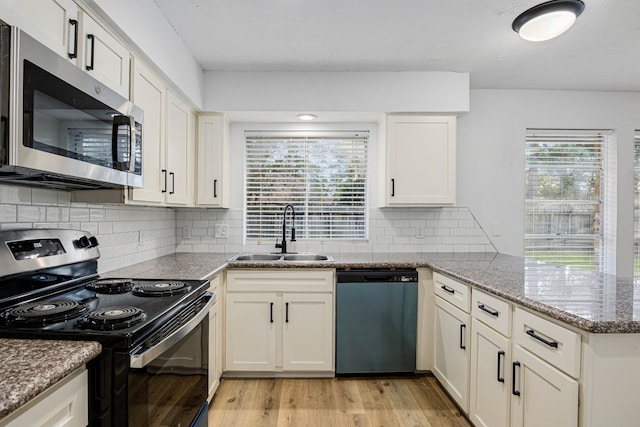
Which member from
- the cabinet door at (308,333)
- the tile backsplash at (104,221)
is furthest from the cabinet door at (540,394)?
the tile backsplash at (104,221)

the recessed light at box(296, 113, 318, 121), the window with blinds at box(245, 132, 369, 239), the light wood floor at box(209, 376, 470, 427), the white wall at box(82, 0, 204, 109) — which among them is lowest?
the light wood floor at box(209, 376, 470, 427)

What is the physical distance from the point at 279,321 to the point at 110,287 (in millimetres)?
1245

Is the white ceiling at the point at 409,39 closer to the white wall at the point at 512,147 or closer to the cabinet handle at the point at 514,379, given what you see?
the white wall at the point at 512,147

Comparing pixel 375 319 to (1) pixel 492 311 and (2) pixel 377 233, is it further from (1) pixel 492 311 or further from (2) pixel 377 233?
(1) pixel 492 311

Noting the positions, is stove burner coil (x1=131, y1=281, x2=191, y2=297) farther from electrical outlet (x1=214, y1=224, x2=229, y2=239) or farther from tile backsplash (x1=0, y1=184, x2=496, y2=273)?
electrical outlet (x1=214, y1=224, x2=229, y2=239)

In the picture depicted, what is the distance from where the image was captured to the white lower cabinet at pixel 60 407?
77 cm

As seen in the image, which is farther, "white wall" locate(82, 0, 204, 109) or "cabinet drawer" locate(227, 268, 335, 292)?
"cabinet drawer" locate(227, 268, 335, 292)

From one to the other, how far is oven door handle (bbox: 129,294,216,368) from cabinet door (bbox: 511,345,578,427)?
1.41 meters

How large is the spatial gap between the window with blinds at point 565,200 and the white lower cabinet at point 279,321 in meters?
2.02

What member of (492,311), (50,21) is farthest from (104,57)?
(492,311)

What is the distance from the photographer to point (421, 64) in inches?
110

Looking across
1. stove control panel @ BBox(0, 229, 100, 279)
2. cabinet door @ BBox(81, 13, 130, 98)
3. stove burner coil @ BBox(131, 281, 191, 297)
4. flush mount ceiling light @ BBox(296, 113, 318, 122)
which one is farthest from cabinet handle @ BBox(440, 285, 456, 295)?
cabinet door @ BBox(81, 13, 130, 98)

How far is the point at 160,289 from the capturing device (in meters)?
1.63

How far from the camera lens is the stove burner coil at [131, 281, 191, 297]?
1586mm
